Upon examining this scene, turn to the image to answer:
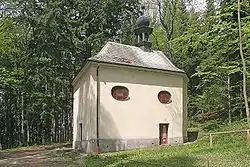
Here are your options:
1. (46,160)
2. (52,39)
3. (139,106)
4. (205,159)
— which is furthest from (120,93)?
(205,159)

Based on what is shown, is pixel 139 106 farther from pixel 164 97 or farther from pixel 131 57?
pixel 131 57

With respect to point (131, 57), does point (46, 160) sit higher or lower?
lower

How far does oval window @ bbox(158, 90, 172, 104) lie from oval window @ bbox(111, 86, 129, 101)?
2.65 meters

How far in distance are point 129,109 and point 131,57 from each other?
3691 mm

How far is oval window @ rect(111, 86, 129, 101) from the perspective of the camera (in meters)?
21.5

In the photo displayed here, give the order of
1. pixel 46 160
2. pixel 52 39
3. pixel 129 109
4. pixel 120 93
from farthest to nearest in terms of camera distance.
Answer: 1. pixel 52 39
2. pixel 129 109
3. pixel 120 93
4. pixel 46 160

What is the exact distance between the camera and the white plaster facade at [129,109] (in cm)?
2095

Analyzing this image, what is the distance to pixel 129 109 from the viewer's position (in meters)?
21.8

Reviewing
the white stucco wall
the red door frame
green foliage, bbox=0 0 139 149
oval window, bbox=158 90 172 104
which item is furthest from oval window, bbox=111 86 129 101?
green foliage, bbox=0 0 139 149

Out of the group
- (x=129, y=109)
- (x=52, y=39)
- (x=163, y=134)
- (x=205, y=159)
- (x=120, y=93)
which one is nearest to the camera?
(x=205, y=159)

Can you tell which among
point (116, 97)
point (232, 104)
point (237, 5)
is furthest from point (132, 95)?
point (232, 104)

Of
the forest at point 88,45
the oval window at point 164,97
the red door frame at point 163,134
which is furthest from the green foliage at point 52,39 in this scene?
the red door frame at point 163,134

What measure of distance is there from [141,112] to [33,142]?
21127mm

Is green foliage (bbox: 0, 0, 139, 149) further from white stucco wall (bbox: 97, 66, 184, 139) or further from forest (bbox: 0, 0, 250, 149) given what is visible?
white stucco wall (bbox: 97, 66, 184, 139)
